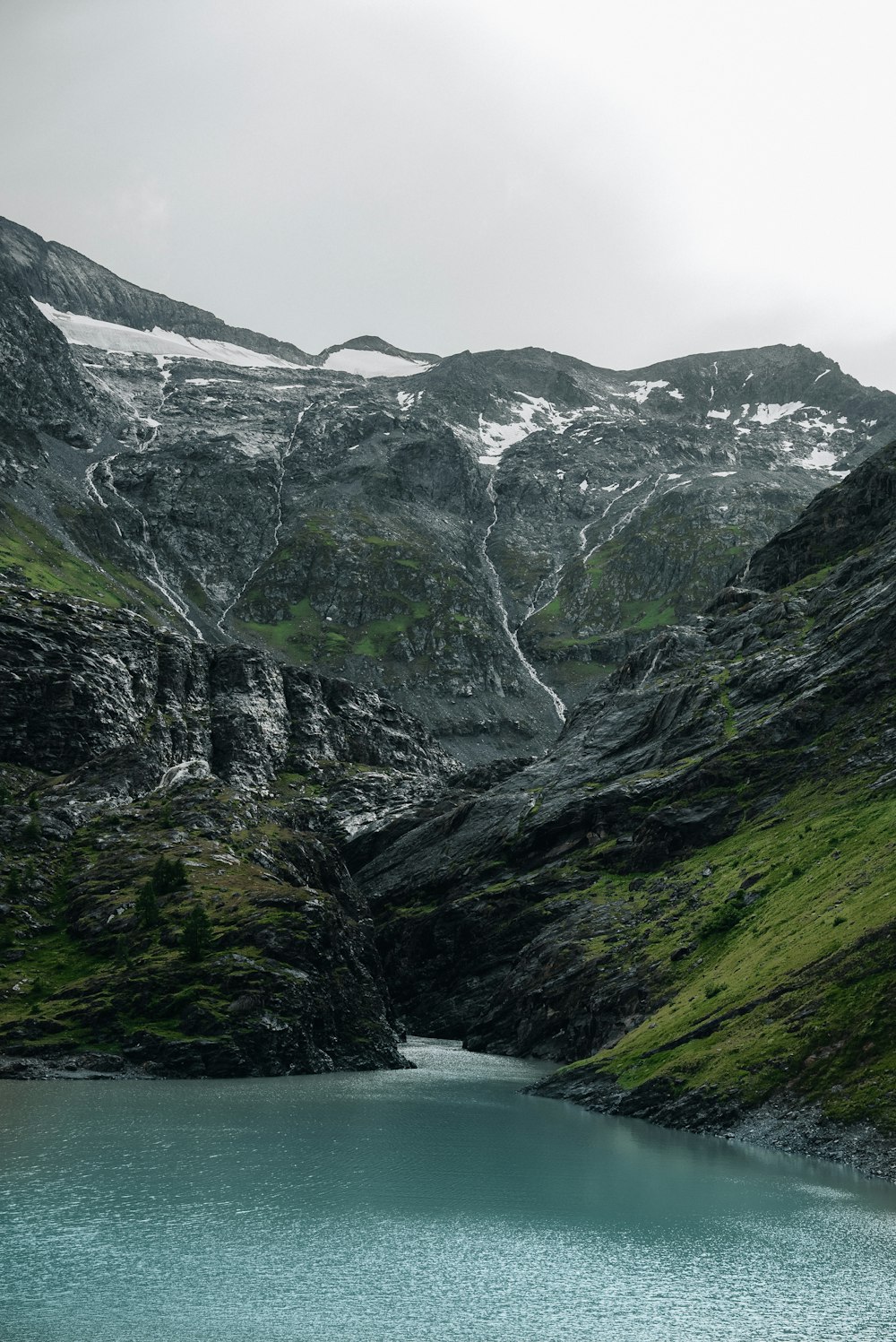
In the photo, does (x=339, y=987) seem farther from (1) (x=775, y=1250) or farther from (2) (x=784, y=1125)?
(1) (x=775, y=1250)

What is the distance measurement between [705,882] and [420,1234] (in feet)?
258

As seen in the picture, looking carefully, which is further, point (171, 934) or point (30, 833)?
point (30, 833)

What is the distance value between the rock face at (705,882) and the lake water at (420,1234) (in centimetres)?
856

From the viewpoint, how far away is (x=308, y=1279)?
49531 millimetres

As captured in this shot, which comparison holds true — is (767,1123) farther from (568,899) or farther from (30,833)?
(30,833)

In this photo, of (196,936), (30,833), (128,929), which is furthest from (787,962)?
(30,833)

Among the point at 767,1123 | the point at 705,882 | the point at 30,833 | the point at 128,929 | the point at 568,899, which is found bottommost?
the point at 767,1123

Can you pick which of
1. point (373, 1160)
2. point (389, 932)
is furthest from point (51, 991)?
point (389, 932)

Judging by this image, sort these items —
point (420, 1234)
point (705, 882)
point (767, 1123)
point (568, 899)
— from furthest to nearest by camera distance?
point (568, 899)
point (705, 882)
point (767, 1123)
point (420, 1234)

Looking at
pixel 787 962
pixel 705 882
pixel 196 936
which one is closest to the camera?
pixel 787 962

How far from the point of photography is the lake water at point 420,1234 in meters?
45.1

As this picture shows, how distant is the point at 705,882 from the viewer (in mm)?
128375

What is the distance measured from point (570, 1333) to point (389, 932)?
422 feet

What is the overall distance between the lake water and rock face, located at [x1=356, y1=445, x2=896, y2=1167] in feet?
28.1
